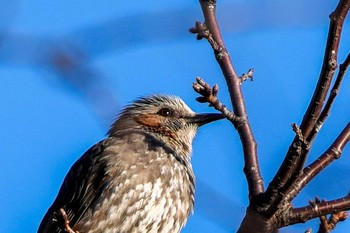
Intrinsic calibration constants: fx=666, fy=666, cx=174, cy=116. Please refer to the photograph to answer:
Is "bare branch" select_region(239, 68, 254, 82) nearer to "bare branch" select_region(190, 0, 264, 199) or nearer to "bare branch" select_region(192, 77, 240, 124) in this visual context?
"bare branch" select_region(190, 0, 264, 199)

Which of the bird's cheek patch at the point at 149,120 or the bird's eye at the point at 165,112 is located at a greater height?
the bird's eye at the point at 165,112

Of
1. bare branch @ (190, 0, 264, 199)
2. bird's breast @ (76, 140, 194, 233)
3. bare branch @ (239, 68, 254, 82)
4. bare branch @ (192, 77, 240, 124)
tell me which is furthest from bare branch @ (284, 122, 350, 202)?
bird's breast @ (76, 140, 194, 233)

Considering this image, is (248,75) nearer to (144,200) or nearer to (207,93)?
(207,93)

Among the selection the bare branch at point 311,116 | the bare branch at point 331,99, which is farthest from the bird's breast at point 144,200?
the bare branch at point 331,99

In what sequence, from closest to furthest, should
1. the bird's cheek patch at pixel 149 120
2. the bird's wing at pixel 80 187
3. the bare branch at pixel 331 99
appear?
the bare branch at pixel 331 99, the bird's wing at pixel 80 187, the bird's cheek patch at pixel 149 120

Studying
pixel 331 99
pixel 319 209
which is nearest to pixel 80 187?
pixel 319 209

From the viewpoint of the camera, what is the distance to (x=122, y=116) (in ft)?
19.3

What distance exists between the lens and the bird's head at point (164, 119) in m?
5.48

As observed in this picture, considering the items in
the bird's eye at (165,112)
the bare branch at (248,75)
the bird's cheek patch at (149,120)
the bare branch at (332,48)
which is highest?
the bird's eye at (165,112)

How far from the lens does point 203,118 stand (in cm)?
545

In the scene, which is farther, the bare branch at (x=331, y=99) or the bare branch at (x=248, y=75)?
the bare branch at (x=248, y=75)

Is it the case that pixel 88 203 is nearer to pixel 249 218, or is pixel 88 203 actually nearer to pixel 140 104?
pixel 140 104

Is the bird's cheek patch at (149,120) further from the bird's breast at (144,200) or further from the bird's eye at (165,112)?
the bird's breast at (144,200)

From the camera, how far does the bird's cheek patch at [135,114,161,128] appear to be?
18.5 ft
